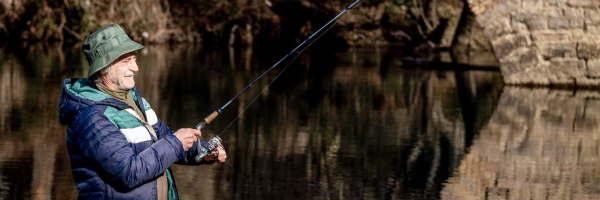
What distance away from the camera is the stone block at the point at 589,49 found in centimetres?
1969

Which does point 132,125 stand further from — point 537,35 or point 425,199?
point 537,35

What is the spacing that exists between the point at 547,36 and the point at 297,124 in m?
5.53

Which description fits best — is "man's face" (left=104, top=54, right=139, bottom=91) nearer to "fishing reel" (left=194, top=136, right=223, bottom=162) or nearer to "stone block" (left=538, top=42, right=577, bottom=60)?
"fishing reel" (left=194, top=136, right=223, bottom=162)

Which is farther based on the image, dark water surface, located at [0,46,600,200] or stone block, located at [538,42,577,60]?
stone block, located at [538,42,577,60]

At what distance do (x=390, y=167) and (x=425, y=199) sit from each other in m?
1.66

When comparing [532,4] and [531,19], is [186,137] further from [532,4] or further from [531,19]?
[531,19]

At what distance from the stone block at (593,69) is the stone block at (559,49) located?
0.86 ft

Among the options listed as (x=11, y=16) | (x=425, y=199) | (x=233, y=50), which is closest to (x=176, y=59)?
(x=233, y=50)

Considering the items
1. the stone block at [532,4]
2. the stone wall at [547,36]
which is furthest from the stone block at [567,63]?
the stone block at [532,4]

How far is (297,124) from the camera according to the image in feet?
50.1

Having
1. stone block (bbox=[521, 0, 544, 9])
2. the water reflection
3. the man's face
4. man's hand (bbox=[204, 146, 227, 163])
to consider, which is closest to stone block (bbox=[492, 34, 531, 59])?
stone block (bbox=[521, 0, 544, 9])

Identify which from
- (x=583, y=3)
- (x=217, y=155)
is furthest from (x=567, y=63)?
(x=217, y=155)

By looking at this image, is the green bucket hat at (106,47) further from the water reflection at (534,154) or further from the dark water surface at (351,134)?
the water reflection at (534,154)

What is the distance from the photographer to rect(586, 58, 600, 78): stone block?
65.4 feet
